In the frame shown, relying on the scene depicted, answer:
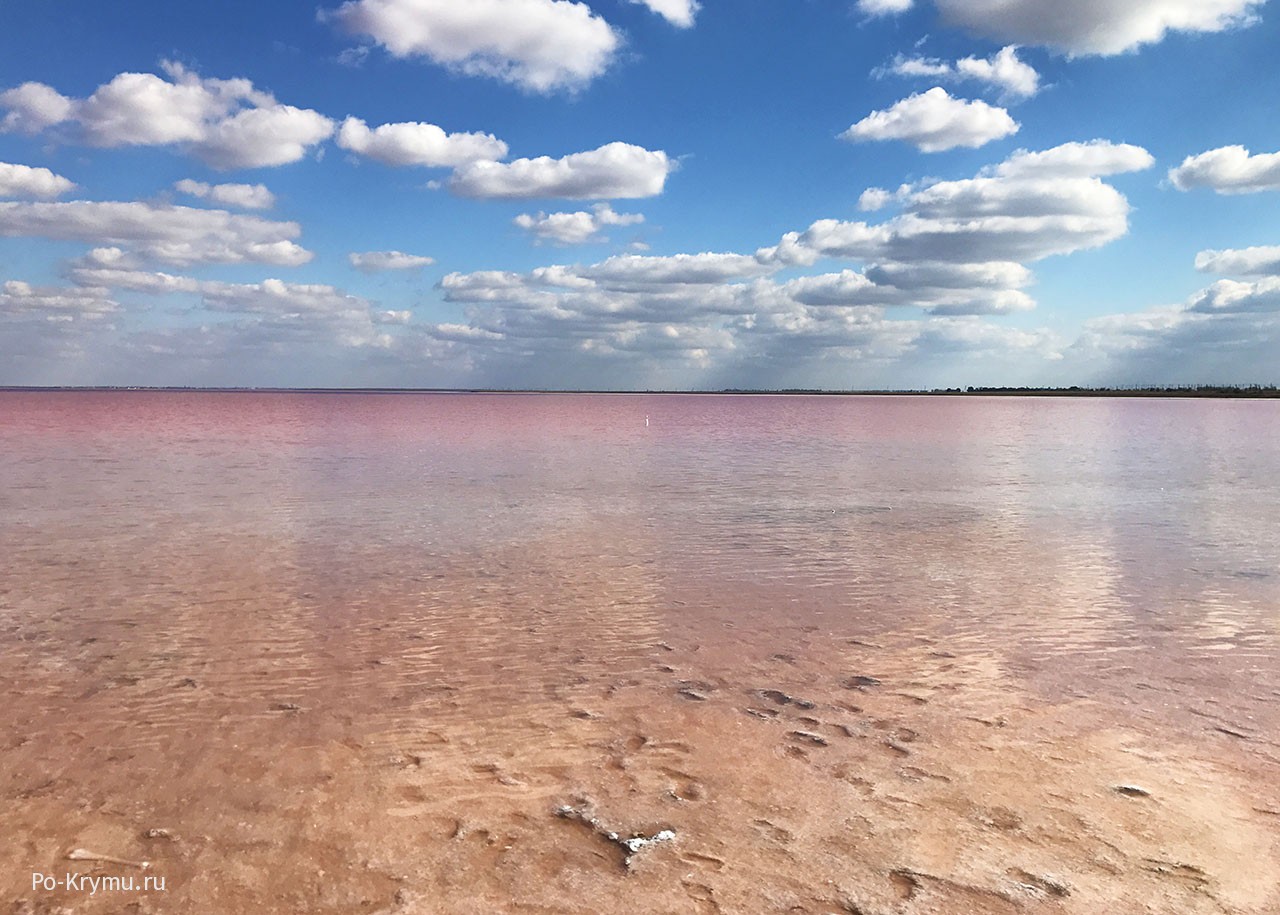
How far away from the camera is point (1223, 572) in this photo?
32.4 ft

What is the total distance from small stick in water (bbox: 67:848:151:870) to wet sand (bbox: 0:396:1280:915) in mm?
44

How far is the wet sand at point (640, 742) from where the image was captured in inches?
148

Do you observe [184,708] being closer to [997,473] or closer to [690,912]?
[690,912]

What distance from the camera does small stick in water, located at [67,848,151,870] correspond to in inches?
152

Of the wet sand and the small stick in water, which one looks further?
the small stick in water

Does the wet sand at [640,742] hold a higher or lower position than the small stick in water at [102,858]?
higher

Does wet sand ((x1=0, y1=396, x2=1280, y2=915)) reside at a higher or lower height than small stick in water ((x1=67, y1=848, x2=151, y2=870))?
higher

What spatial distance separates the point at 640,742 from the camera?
17.0ft

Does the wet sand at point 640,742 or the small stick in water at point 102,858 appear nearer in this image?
the wet sand at point 640,742

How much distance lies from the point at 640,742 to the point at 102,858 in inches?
110

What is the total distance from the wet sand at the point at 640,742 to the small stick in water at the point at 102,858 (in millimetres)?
44

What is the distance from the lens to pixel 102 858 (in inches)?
154

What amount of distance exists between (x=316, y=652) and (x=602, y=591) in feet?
10.2

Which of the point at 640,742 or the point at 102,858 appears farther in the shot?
the point at 640,742
